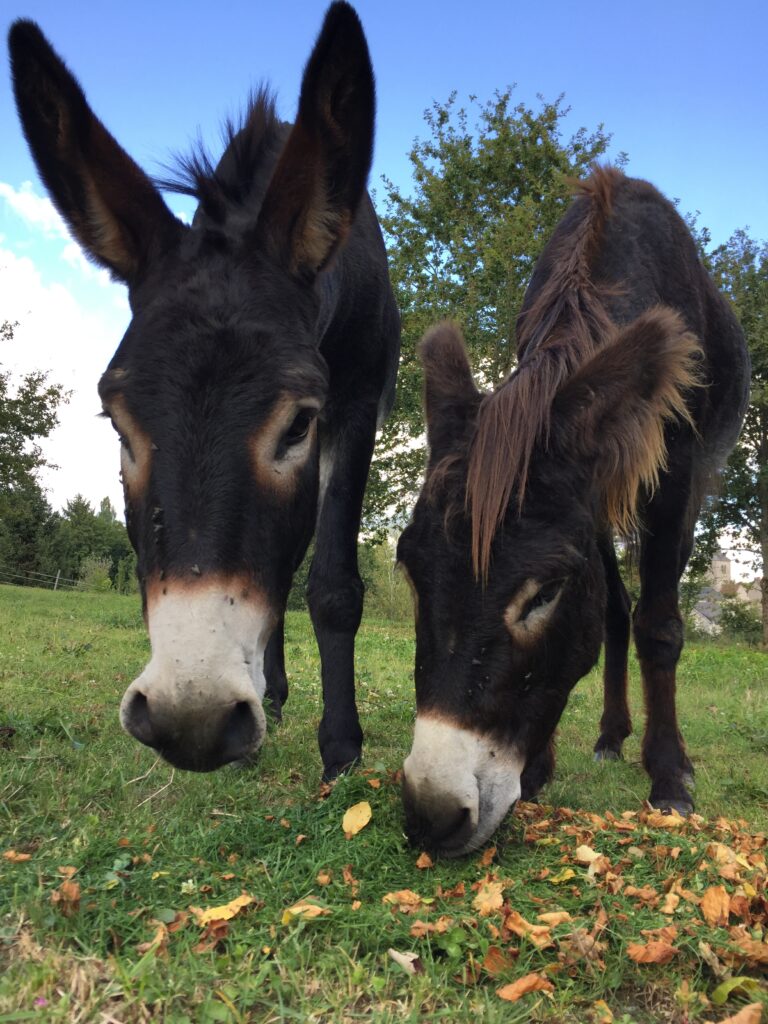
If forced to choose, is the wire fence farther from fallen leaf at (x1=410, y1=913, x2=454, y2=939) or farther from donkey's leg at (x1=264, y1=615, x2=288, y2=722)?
fallen leaf at (x1=410, y1=913, x2=454, y2=939)

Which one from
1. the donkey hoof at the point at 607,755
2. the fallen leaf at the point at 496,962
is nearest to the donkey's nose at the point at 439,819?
the fallen leaf at the point at 496,962

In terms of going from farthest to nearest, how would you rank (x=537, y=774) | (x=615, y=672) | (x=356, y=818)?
(x=615, y=672), (x=537, y=774), (x=356, y=818)

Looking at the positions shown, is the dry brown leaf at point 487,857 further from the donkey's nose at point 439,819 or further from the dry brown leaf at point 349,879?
the dry brown leaf at point 349,879

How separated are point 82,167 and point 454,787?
264 centimetres

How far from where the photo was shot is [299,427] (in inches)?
105

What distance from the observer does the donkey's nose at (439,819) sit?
7.41ft

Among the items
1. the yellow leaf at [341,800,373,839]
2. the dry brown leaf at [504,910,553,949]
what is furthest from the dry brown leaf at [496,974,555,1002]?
the yellow leaf at [341,800,373,839]

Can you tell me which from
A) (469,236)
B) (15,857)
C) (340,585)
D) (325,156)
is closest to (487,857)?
(15,857)

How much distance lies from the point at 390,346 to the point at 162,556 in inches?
111

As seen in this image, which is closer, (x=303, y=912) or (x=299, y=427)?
(x=303, y=912)

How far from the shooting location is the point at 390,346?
15.4 feet

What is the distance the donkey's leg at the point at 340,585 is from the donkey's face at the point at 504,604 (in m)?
1.10

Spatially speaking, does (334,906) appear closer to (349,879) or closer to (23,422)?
(349,879)

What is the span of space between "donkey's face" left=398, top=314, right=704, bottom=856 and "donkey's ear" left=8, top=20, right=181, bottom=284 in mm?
1437
